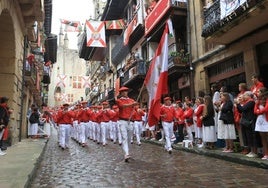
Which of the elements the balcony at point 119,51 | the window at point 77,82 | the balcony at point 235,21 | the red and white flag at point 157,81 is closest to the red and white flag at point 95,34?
the balcony at point 119,51

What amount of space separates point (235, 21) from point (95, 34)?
15.7 metres

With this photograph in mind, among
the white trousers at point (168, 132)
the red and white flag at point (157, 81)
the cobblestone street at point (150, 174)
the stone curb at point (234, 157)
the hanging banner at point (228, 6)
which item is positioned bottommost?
the cobblestone street at point (150, 174)

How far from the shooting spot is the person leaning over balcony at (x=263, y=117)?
779 centimetres

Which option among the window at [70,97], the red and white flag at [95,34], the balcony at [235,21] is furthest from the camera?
the window at [70,97]

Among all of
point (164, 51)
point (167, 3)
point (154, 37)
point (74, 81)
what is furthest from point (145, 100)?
point (74, 81)

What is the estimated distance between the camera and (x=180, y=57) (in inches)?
725

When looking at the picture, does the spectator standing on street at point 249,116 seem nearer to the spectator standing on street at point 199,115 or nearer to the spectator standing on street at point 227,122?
the spectator standing on street at point 227,122

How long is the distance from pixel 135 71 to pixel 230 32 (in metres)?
12.6

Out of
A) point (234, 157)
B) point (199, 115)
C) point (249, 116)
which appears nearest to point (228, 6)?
point (199, 115)

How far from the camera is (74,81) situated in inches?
2894

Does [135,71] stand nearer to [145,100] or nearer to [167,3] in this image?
[145,100]

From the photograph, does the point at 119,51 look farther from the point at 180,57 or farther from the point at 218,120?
the point at 218,120

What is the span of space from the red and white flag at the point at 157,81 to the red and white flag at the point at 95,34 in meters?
17.1

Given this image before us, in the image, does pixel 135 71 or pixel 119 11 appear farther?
pixel 119 11
